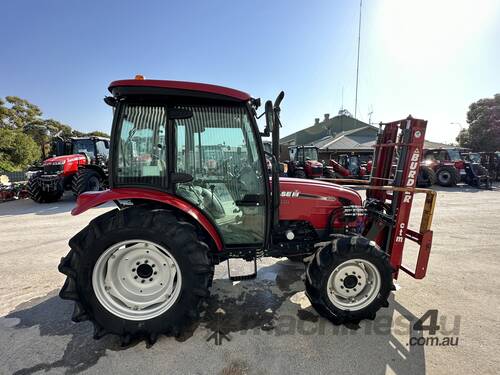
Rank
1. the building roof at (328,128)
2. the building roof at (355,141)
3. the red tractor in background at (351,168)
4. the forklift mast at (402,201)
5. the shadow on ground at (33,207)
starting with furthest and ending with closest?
the building roof at (328,128) → the building roof at (355,141) → the red tractor in background at (351,168) → the shadow on ground at (33,207) → the forklift mast at (402,201)

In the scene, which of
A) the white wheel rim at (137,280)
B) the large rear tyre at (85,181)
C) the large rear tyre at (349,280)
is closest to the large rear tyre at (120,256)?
the white wheel rim at (137,280)

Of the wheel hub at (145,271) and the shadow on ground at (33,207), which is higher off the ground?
the wheel hub at (145,271)

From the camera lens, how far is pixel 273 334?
2404mm

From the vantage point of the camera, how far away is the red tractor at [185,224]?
2225 millimetres

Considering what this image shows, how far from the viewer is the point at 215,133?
2.48 metres

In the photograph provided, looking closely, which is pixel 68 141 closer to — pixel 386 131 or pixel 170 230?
pixel 170 230

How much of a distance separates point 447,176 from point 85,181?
17.2 metres

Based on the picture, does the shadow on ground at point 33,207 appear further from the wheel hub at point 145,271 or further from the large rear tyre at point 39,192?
the wheel hub at point 145,271

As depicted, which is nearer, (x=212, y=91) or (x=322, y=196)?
(x=212, y=91)

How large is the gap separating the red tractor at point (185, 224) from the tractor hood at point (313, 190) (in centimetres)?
11

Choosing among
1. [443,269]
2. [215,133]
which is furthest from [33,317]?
[443,269]

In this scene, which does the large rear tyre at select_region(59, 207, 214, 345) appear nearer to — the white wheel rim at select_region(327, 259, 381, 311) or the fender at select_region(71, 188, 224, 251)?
the fender at select_region(71, 188, 224, 251)

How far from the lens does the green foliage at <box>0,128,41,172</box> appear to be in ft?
56.3

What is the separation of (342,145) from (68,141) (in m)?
21.4
